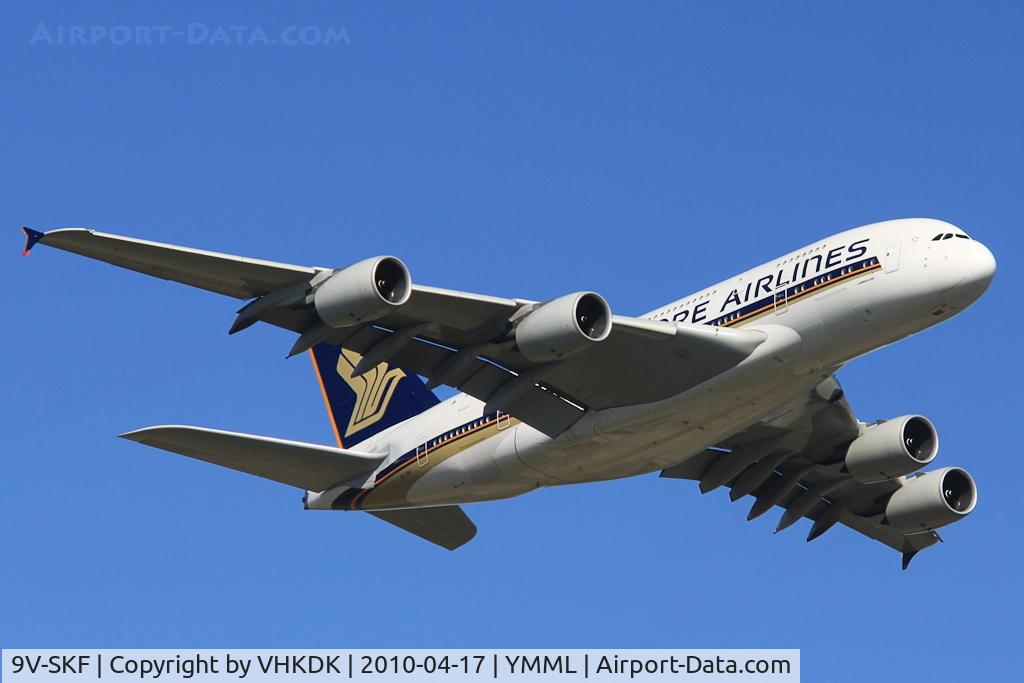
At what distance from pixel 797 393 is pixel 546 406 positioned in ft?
17.5

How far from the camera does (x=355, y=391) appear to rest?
139 ft

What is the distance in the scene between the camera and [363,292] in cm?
2969

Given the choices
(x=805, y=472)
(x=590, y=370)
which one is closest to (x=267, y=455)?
(x=590, y=370)

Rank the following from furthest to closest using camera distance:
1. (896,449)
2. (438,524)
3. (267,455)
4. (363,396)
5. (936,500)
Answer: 1. (363,396)
2. (936,500)
3. (438,524)
4. (896,449)
5. (267,455)

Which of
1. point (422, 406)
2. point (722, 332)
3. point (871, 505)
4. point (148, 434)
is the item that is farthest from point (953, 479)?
point (148, 434)

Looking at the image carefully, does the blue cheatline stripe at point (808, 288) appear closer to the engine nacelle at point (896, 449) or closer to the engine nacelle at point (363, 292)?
the engine nacelle at point (896, 449)

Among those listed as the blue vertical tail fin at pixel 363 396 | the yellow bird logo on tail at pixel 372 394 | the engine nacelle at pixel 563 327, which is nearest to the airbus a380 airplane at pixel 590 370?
the engine nacelle at pixel 563 327

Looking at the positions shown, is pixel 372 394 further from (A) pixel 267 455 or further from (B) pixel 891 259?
(B) pixel 891 259

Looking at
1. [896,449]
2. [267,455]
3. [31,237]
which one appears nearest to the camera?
[31,237]

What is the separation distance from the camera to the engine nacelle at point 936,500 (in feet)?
133

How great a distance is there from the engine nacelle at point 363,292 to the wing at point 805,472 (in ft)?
34.9

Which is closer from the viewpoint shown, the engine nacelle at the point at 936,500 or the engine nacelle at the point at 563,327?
the engine nacelle at the point at 563,327

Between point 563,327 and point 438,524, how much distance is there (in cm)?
1057

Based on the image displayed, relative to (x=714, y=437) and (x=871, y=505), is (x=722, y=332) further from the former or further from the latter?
(x=871, y=505)
